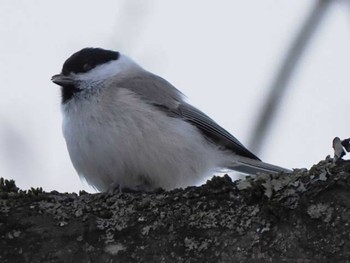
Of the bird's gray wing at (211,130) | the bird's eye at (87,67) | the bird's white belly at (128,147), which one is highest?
the bird's eye at (87,67)

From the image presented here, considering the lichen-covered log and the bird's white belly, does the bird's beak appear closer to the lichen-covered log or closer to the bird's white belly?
the bird's white belly

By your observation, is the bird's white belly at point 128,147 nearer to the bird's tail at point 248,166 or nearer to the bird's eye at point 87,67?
the bird's tail at point 248,166

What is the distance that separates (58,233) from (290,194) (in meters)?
0.69

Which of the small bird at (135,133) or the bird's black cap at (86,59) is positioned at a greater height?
the bird's black cap at (86,59)

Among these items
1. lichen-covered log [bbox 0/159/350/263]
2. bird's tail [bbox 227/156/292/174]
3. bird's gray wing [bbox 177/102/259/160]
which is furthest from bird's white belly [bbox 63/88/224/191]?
lichen-covered log [bbox 0/159/350/263]

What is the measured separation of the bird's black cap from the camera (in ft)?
11.6

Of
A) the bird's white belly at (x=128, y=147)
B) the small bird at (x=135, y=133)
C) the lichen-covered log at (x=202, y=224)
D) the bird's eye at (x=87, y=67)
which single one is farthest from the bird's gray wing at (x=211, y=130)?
the lichen-covered log at (x=202, y=224)

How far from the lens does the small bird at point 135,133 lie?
9.54ft

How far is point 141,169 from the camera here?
9.58 ft

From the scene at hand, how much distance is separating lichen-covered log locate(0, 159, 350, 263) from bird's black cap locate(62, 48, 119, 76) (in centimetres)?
178

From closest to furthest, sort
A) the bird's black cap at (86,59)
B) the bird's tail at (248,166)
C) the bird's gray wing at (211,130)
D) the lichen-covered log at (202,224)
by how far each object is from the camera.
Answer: the lichen-covered log at (202,224) < the bird's tail at (248,166) < the bird's gray wing at (211,130) < the bird's black cap at (86,59)

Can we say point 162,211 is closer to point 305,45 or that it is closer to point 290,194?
point 290,194

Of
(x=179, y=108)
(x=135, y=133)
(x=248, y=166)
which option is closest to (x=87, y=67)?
(x=179, y=108)

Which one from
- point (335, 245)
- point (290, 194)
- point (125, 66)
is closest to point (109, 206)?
point (290, 194)
